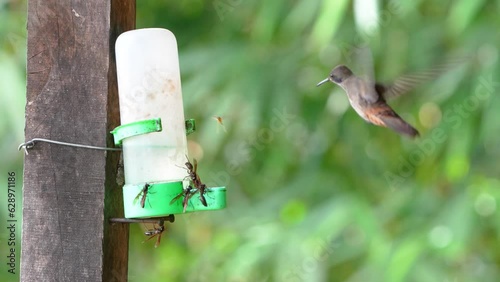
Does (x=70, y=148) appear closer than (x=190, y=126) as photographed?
Yes

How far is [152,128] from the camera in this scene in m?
2.47

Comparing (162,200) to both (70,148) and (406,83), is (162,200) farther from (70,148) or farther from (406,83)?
(406,83)

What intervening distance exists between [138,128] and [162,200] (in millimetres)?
221

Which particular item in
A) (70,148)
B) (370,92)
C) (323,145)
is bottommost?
(70,148)

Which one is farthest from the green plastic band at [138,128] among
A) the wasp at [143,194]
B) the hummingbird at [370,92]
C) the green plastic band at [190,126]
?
the hummingbird at [370,92]

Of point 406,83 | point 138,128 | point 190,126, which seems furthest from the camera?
point 406,83

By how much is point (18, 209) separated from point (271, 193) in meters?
1.83

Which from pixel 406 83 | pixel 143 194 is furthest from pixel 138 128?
pixel 406 83

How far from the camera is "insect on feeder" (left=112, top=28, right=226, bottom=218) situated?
2.53 m

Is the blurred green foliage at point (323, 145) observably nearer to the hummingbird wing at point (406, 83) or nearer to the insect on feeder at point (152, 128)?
the hummingbird wing at point (406, 83)

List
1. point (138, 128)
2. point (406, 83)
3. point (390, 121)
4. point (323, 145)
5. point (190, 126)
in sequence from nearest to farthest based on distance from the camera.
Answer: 1. point (138, 128)
2. point (190, 126)
3. point (390, 121)
4. point (406, 83)
5. point (323, 145)

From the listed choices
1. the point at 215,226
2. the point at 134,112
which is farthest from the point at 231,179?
the point at 134,112

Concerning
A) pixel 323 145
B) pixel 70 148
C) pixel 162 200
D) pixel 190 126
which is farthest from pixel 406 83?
pixel 323 145

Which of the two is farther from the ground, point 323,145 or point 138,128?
point 323,145
